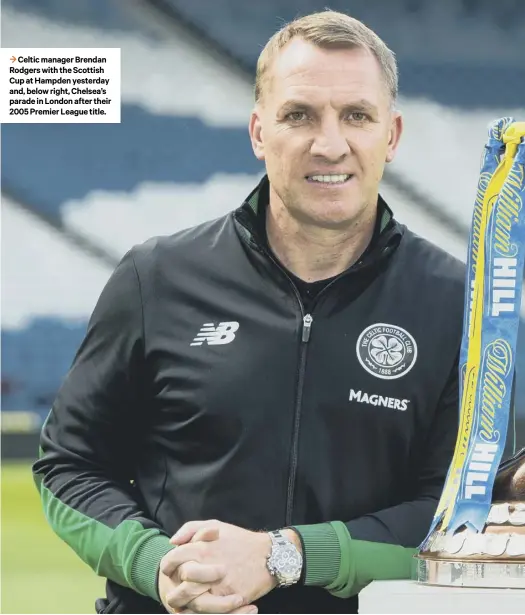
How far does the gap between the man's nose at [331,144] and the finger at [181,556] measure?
1.25 ft

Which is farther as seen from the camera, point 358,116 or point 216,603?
point 358,116

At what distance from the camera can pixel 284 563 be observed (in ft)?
3.42

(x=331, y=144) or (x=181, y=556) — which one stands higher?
(x=331, y=144)

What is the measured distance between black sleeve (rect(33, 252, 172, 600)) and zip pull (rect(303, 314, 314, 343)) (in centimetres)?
17

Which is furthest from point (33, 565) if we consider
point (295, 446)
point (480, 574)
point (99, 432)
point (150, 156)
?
point (480, 574)

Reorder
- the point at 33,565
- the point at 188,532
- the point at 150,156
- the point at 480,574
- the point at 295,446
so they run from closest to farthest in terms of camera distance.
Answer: the point at 480,574, the point at 188,532, the point at 295,446, the point at 33,565, the point at 150,156

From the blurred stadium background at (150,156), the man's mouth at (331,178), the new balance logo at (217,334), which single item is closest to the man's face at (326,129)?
the man's mouth at (331,178)

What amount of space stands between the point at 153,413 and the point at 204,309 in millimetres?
122

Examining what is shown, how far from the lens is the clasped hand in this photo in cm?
101

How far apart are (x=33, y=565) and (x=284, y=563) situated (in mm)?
2082

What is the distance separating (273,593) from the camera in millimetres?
1151

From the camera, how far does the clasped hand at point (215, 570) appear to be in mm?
1006

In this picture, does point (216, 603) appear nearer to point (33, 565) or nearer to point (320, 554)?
point (320, 554)

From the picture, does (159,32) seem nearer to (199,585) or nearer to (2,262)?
(2,262)
